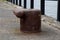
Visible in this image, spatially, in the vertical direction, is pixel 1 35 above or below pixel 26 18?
below

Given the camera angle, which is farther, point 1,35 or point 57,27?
point 57,27

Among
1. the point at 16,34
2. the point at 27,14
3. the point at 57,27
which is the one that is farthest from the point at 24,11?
the point at 57,27

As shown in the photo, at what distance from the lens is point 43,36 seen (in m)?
6.80

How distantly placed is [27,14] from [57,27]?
141cm

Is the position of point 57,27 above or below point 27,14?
below

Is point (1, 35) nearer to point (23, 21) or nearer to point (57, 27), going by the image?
point (23, 21)

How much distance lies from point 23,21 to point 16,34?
0.43 metres

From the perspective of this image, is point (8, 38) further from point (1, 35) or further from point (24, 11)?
point (24, 11)

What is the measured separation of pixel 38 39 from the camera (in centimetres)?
645

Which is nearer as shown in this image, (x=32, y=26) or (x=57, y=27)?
(x=32, y=26)

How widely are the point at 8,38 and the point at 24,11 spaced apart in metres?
1.01

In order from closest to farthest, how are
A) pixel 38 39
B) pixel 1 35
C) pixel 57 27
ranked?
1. pixel 38 39
2. pixel 1 35
3. pixel 57 27

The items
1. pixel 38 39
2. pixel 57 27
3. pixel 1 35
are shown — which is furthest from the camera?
pixel 57 27

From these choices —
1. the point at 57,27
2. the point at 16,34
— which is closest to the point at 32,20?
the point at 16,34
